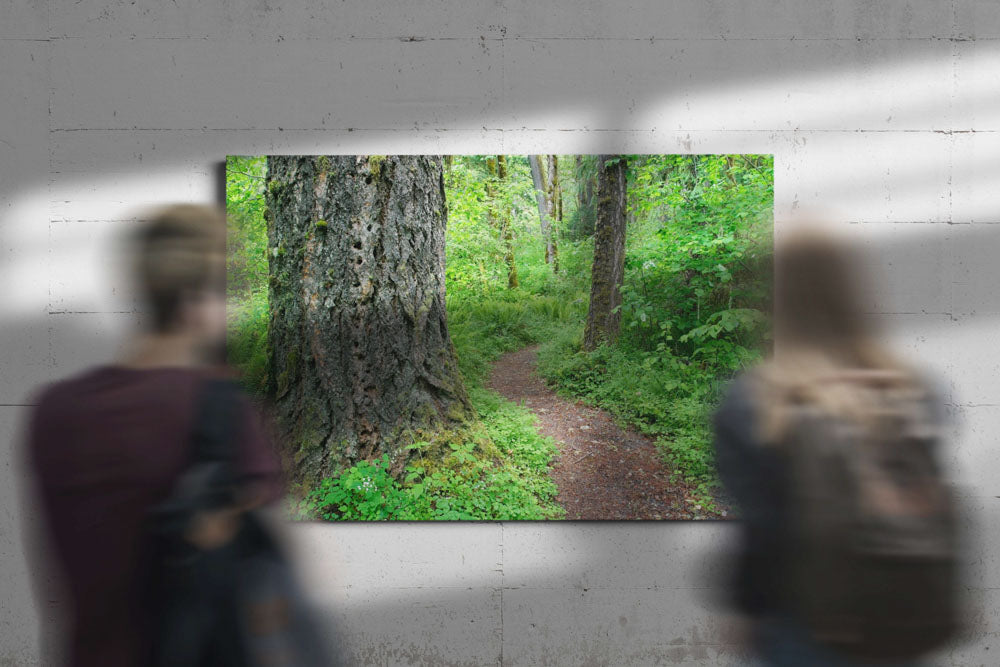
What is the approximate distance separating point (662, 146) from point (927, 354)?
1791 millimetres

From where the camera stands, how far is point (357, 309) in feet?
11.0

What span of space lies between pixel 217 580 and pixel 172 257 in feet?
2.41

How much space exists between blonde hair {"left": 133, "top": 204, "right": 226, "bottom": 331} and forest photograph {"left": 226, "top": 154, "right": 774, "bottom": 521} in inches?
73.4

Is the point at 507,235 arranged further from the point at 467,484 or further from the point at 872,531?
the point at 872,531

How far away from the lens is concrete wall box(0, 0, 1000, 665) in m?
3.29

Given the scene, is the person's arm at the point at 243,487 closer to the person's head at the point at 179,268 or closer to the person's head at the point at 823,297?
the person's head at the point at 179,268

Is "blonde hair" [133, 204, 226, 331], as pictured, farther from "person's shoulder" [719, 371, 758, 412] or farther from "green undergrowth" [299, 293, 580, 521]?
"green undergrowth" [299, 293, 580, 521]

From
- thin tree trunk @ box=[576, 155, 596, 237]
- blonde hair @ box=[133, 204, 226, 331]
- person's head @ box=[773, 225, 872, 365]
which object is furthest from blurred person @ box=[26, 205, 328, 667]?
thin tree trunk @ box=[576, 155, 596, 237]

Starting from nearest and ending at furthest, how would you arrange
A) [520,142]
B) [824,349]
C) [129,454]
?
[129,454] < [824,349] < [520,142]

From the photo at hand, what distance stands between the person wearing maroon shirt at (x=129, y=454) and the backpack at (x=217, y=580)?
0.08 feet

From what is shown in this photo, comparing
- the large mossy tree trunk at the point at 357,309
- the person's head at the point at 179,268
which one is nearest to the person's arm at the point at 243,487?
the person's head at the point at 179,268

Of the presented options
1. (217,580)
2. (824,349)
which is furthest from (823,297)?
(217,580)

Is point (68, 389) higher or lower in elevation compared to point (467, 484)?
higher

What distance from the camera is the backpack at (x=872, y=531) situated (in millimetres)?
1362
